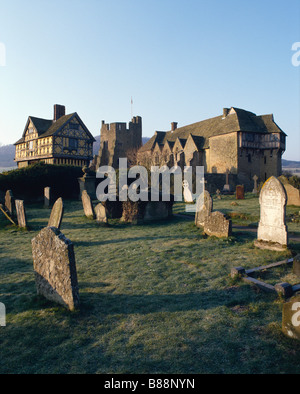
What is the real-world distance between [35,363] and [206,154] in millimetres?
42439

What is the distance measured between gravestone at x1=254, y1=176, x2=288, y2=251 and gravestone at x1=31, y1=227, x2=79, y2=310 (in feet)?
18.8

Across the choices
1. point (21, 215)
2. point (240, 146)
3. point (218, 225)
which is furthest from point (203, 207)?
point (240, 146)

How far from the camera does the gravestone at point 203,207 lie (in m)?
11.1

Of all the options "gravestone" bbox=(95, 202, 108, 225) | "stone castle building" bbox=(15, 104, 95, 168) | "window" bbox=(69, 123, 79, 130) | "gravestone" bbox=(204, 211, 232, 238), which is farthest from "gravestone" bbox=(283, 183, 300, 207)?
"window" bbox=(69, 123, 79, 130)

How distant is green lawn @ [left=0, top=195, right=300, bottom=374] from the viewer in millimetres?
3367

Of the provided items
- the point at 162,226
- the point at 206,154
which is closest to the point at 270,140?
the point at 206,154

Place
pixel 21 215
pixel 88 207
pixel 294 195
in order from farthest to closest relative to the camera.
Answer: pixel 294 195, pixel 88 207, pixel 21 215

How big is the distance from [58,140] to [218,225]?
31532 millimetres

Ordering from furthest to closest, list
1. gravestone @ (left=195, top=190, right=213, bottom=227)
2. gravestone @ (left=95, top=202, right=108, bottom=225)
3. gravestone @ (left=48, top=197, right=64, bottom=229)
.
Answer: gravestone @ (left=95, top=202, right=108, bottom=225), gravestone @ (left=195, top=190, right=213, bottom=227), gravestone @ (left=48, top=197, right=64, bottom=229)

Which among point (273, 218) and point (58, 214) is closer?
point (273, 218)

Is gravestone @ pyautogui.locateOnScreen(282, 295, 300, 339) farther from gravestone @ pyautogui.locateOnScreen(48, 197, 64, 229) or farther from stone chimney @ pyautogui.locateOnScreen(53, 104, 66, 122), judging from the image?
stone chimney @ pyautogui.locateOnScreen(53, 104, 66, 122)

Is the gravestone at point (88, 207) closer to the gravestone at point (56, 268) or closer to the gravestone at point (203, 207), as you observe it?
the gravestone at point (203, 207)

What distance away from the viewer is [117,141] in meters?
Result: 60.4

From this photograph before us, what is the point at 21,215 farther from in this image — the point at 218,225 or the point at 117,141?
the point at 117,141
